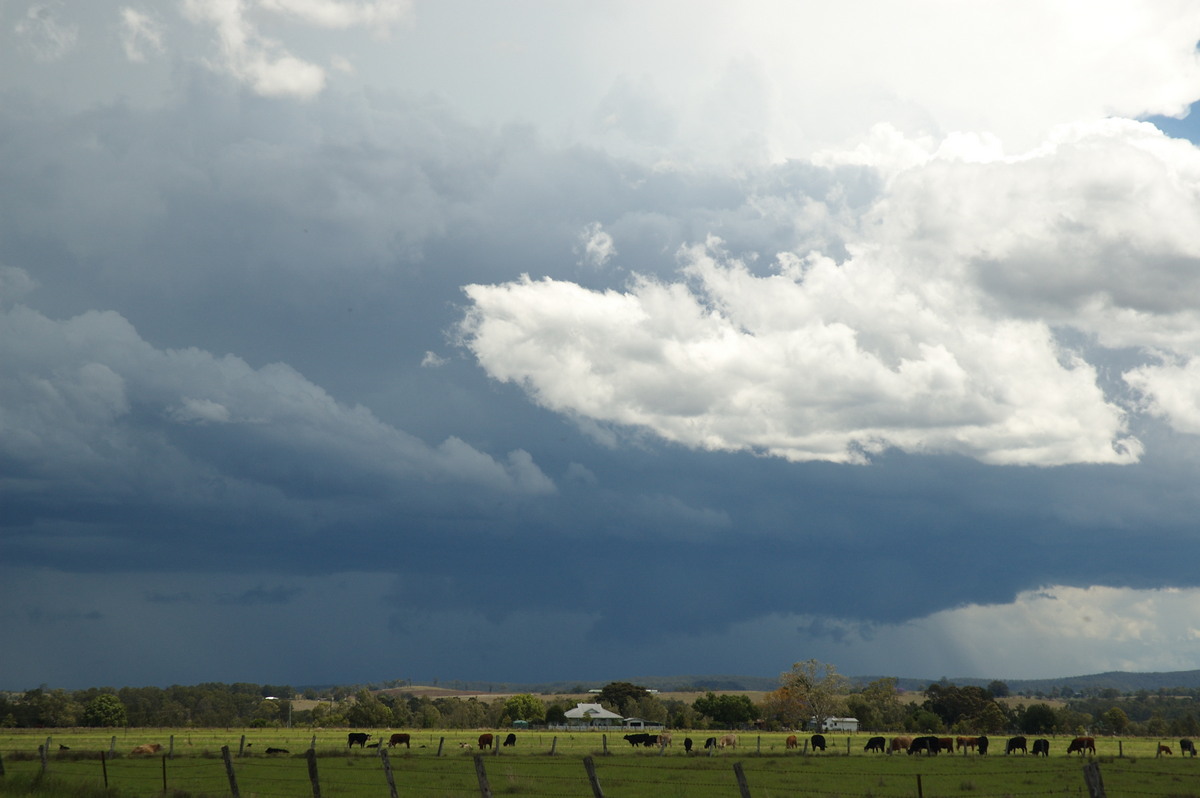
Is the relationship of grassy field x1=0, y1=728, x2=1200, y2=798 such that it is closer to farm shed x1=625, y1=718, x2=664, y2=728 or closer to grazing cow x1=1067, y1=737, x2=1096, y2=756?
grazing cow x1=1067, y1=737, x2=1096, y2=756

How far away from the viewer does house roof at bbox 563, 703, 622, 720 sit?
526ft

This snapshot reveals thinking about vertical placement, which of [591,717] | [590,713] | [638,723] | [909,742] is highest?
[909,742]

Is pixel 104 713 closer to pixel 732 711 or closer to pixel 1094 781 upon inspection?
pixel 732 711

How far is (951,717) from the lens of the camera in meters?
158

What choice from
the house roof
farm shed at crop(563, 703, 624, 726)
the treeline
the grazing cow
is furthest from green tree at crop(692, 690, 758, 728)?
→ the grazing cow

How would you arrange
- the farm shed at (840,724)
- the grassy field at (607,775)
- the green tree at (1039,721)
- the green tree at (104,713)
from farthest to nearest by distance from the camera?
the farm shed at (840,724) < the green tree at (104,713) < the green tree at (1039,721) < the grassy field at (607,775)

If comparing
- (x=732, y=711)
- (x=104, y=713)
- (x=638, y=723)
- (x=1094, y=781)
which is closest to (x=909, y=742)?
(x=1094, y=781)

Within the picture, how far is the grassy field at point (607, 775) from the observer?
127 ft

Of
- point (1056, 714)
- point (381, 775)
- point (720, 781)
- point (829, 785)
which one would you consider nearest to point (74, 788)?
point (381, 775)

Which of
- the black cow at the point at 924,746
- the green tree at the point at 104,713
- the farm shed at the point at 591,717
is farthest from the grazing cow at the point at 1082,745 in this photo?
the green tree at the point at 104,713

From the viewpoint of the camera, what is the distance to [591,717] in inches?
6304

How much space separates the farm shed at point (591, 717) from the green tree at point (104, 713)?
65789mm

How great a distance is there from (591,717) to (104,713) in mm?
71141

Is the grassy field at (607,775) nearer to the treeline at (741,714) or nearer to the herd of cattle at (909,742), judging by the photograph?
the herd of cattle at (909,742)
